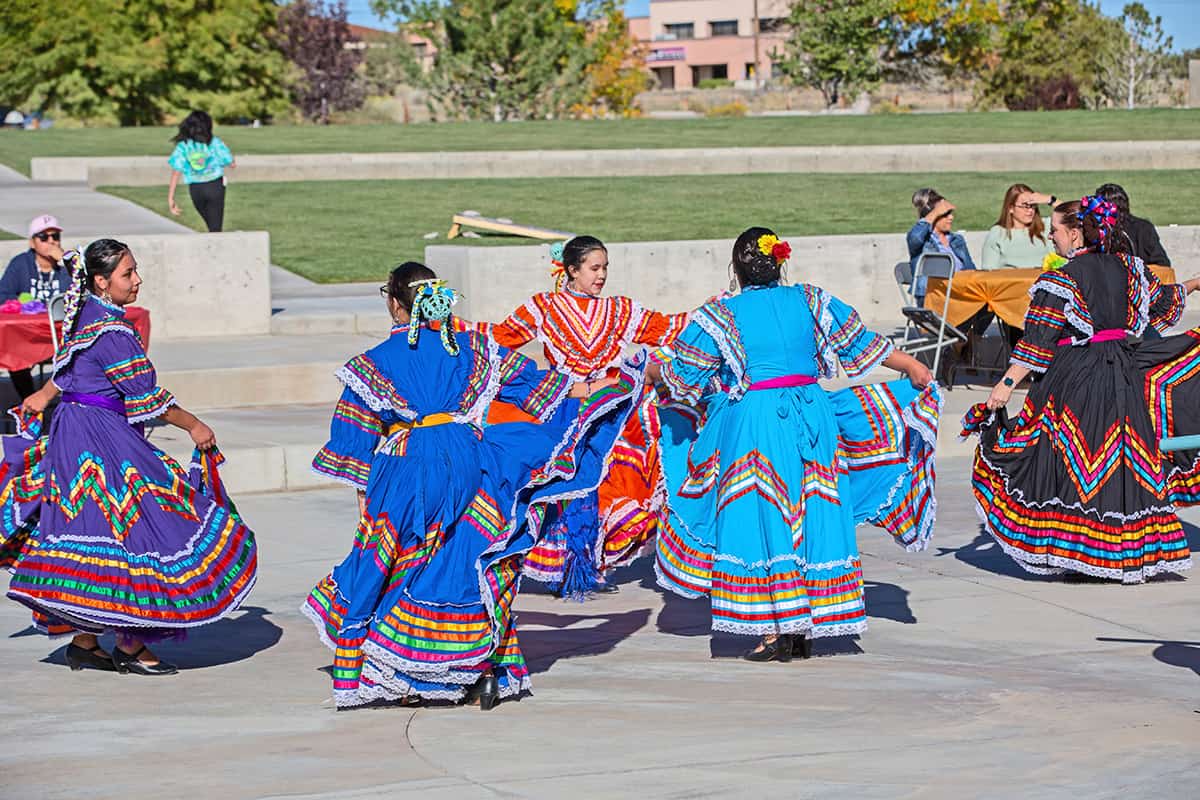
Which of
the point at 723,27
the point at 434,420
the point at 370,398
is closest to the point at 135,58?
the point at 370,398

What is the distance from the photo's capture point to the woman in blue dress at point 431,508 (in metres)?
6.86

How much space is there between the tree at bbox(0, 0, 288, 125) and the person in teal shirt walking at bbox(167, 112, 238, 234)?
30789mm

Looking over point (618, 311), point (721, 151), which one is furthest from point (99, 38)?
point (618, 311)

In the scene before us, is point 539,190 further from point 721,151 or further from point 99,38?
point 99,38

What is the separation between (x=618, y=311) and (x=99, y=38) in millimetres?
43995

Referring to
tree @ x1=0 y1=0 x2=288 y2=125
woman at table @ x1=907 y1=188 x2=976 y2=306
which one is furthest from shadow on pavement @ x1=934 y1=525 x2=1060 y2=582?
tree @ x1=0 y1=0 x2=288 y2=125

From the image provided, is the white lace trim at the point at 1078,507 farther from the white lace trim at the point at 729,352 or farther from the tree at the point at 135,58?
the tree at the point at 135,58

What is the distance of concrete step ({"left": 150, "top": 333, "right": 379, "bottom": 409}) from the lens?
587 inches

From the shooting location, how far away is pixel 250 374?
49.7 ft

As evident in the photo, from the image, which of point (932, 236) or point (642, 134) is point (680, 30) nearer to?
point (642, 134)

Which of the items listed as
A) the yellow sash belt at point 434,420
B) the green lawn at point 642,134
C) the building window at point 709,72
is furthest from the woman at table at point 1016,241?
the building window at point 709,72

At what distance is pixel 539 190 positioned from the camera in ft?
92.3

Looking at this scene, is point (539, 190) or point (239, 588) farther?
point (539, 190)

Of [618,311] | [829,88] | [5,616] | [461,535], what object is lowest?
[5,616]
